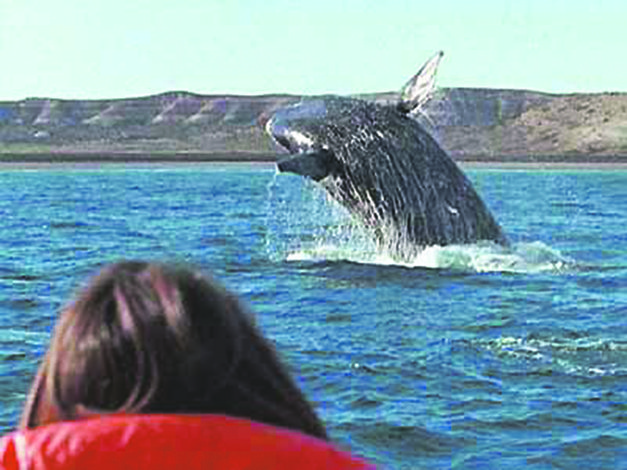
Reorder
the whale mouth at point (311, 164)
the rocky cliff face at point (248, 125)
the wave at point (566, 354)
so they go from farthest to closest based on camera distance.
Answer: the rocky cliff face at point (248, 125)
the whale mouth at point (311, 164)
the wave at point (566, 354)

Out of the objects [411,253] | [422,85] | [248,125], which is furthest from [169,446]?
[248,125]

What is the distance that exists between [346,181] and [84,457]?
13.2 metres

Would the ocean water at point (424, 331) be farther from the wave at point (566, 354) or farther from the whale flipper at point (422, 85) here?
the whale flipper at point (422, 85)

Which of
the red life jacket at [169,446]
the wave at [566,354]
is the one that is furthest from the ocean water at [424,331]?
the red life jacket at [169,446]

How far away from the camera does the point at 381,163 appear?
49.1 feet

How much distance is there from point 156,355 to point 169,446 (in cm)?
13

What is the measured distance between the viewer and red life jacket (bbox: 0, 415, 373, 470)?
1909 mm

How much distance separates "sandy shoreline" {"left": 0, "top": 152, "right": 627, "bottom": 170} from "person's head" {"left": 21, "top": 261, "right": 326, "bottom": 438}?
12162 cm

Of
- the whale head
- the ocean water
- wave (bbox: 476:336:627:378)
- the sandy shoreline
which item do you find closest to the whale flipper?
the whale head

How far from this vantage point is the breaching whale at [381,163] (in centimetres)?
1489

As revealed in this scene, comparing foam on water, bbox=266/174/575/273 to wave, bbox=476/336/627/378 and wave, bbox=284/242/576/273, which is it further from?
wave, bbox=476/336/627/378

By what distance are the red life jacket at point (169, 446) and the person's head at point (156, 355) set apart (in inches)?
1.9

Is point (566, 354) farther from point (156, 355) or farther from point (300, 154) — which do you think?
point (156, 355)

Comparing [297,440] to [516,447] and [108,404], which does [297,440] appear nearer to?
[108,404]
